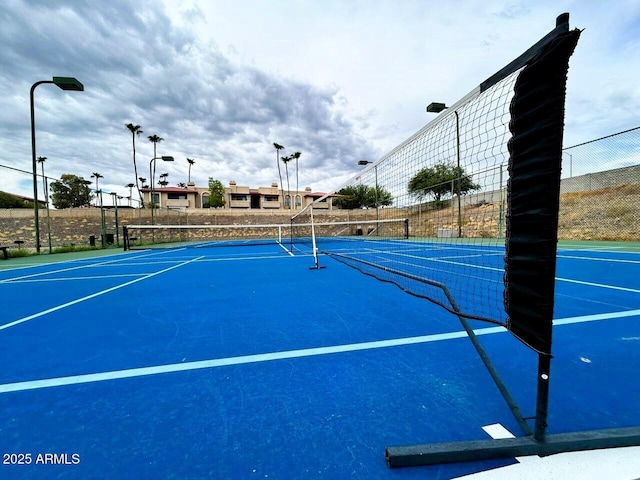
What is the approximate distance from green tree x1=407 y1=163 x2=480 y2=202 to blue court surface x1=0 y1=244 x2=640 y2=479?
7.03 ft

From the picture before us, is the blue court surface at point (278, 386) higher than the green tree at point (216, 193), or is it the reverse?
the green tree at point (216, 193)

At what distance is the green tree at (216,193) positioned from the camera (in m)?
55.1

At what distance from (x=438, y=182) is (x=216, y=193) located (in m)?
56.1

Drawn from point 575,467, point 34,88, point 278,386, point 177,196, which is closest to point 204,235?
point 34,88

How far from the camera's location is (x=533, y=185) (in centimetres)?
138

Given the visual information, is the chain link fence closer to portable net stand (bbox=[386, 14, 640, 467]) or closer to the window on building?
portable net stand (bbox=[386, 14, 640, 467])

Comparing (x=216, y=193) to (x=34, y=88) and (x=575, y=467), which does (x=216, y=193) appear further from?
(x=575, y=467)

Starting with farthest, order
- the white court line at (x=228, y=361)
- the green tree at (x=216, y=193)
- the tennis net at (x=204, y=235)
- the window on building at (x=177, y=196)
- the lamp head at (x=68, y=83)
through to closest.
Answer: the window on building at (x=177, y=196)
the green tree at (x=216, y=193)
the tennis net at (x=204, y=235)
the lamp head at (x=68, y=83)
the white court line at (x=228, y=361)

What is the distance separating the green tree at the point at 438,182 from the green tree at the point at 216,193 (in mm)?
54466

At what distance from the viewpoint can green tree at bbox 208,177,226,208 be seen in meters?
55.1

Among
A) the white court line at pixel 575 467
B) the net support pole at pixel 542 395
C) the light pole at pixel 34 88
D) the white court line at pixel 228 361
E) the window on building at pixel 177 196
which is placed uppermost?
the window on building at pixel 177 196

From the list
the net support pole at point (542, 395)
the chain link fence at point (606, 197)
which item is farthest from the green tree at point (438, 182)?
the chain link fence at point (606, 197)

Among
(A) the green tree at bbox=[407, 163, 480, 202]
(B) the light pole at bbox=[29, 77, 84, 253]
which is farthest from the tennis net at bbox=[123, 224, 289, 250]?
(A) the green tree at bbox=[407, 163, 480, 202]

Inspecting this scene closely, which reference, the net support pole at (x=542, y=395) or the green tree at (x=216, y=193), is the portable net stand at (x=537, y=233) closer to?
the net support pole at (x=542, y=395)
